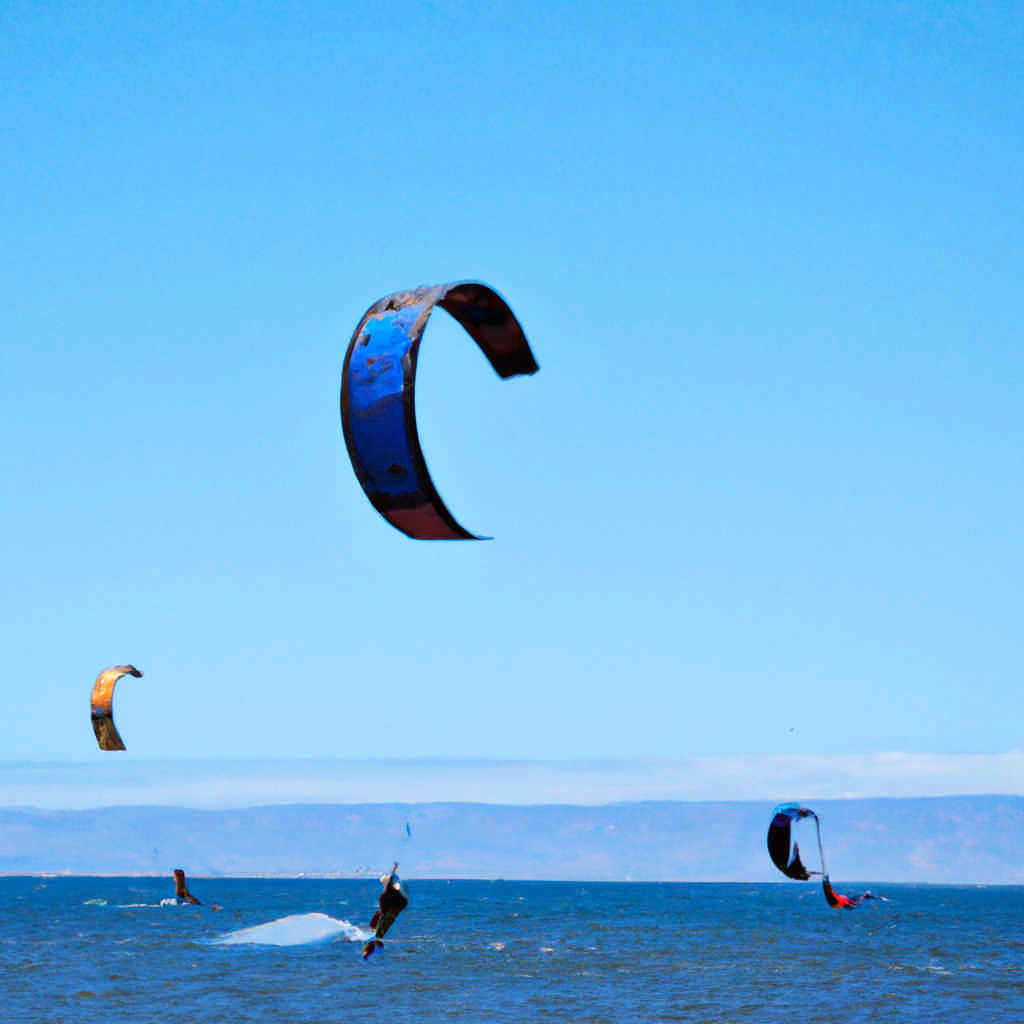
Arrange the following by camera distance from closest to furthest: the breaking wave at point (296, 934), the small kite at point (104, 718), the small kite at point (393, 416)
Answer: the small kite at point (393, 416) → the small kite at point (104, 718) → the breaking wave at point (296, 934)

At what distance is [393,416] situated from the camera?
7793mm

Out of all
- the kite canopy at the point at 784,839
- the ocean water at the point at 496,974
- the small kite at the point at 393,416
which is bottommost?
the ocean water at the point at 496,974

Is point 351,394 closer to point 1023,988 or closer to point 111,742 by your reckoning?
point 111,742

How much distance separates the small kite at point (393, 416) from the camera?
779cm

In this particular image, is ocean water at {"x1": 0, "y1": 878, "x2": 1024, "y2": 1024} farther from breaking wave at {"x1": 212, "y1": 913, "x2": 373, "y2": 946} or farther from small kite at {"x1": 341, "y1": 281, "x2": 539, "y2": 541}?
small kite at {"x1": 341, "y1": 281, "x2": 539, "y2": 541}

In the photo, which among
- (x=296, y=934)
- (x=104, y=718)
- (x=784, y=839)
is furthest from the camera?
(x=296, y=934)

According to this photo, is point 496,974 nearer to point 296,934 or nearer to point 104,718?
point 296,934

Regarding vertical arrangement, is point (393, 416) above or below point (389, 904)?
above

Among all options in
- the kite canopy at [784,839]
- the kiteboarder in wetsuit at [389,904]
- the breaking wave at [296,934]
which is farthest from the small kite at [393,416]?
the breaking wave at [296,934]

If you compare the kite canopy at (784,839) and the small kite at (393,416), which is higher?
the small kite at (393,416)

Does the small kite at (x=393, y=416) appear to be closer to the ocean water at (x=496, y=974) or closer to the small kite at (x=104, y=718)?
the small kite at (x=104, y=718)

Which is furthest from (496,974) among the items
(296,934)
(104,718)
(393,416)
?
(393,416)

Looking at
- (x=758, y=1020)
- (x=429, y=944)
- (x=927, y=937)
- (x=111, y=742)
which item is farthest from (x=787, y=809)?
(x=927, y=937)

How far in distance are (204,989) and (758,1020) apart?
2363cm
